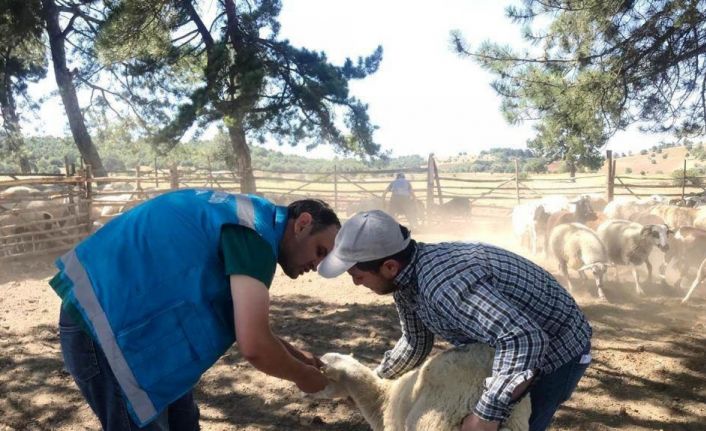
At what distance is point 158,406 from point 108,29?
45.3 ft

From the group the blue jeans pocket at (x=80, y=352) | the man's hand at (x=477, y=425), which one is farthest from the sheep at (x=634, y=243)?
the blue jeans pocket at (x=80, y=352)

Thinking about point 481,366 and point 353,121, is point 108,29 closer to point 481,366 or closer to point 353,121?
point 353,121

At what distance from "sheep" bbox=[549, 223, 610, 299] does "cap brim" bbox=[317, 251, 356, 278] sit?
22.5ft

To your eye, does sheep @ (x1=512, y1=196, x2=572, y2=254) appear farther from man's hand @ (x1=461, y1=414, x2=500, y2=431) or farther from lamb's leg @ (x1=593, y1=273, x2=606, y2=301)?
man's hand @ (x1=461, y1=414, x2=500, y2=431)

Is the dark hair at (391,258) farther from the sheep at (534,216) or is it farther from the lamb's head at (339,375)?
the sheep at (534,216)

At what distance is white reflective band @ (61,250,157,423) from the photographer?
161cm

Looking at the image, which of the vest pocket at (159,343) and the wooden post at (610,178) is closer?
the vest pocket at (159,343)

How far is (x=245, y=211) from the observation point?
1703 mm

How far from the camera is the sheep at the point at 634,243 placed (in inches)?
326

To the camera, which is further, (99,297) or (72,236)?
(72,236)

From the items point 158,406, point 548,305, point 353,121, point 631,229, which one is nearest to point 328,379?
point 158,406

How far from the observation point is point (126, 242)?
5.47 feet

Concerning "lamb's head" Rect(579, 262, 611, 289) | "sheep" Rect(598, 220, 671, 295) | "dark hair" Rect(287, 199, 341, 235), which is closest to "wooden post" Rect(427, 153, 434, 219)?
"sheep" Rect(598, 220, 671, 295)

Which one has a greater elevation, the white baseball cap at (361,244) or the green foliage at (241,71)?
the green foliage at (241,71)
